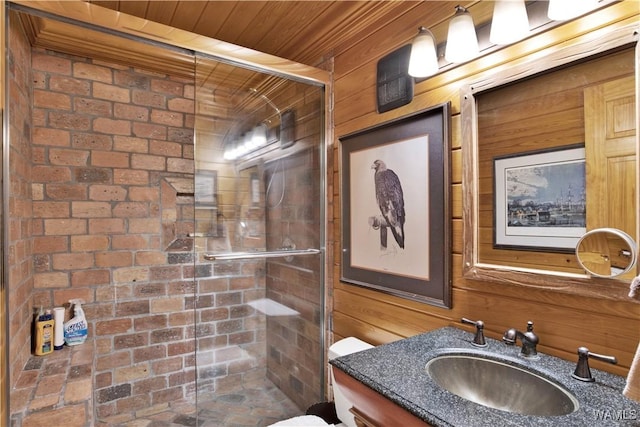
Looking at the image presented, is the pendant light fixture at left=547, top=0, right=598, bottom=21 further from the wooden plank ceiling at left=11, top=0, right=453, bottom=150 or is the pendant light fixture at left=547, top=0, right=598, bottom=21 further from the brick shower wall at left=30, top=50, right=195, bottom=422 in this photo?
the brick shower wall at left=30, top=50, right=195, bottom=422

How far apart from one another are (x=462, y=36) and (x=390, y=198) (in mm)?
731

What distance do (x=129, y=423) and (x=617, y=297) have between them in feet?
8.70

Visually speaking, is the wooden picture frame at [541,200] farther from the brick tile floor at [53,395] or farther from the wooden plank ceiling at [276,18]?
the brick tile floor at [53,395]

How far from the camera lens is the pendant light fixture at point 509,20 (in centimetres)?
106

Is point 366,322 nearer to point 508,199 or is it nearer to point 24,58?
point 508,199

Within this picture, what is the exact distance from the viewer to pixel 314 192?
2.13 metres

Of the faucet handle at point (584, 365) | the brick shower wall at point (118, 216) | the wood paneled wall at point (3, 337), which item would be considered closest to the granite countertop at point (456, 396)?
the faucet handle at point (584, 365)

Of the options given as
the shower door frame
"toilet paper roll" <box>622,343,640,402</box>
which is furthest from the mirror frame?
the shower door frame

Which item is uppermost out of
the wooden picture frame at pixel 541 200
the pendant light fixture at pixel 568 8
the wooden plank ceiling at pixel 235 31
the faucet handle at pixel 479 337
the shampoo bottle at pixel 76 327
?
the wooden plank ceiling at pixel 235 31

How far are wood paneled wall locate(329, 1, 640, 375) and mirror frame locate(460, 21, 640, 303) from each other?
0.05 feet

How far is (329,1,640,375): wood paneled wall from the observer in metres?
0.94

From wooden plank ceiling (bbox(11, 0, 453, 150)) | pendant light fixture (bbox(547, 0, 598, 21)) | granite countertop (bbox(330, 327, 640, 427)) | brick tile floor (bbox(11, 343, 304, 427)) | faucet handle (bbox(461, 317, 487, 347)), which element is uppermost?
wooden plank ceiling (bbox(11, 0, 453, 150))

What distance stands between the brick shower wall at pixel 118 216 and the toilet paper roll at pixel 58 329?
0.13 metres

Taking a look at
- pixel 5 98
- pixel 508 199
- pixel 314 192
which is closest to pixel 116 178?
pixel 5 98
